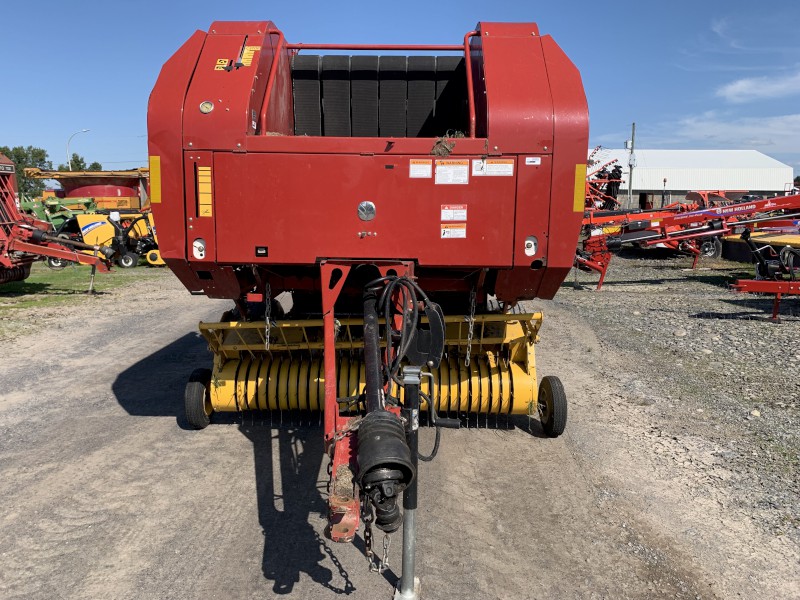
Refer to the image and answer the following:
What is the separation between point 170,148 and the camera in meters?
3.88

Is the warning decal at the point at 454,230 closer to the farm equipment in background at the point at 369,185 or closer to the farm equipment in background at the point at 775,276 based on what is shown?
the farm equipment in background at the point at 369,185

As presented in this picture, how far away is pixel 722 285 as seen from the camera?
46.4 ft

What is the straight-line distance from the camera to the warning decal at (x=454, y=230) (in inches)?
157

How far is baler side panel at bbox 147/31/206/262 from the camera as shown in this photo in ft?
12.7

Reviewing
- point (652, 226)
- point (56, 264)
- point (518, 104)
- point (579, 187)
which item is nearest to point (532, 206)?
point (579, 187)

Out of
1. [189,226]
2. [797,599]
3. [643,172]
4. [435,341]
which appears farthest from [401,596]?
[643,172]

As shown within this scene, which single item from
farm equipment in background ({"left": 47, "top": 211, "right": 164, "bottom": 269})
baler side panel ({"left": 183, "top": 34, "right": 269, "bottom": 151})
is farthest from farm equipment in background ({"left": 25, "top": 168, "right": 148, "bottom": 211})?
baler side panel ({"left": 183, "top": 34, "right": 269, "bottom": 151})

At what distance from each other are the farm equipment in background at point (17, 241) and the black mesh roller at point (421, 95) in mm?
9706

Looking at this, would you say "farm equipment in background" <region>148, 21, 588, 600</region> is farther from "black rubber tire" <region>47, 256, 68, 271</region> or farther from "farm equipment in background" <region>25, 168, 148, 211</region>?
"farm equipment in background" <region>25, 168, 148, 211</region>

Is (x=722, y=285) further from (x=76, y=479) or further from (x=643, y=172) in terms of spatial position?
(x=643, y=172)

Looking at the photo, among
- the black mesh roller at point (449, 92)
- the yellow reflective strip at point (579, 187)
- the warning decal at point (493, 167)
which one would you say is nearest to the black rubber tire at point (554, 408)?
the yellow reflective strip at point (579, 187)

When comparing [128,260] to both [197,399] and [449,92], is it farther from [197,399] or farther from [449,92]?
[449,92]

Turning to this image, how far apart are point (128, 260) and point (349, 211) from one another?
1635cm

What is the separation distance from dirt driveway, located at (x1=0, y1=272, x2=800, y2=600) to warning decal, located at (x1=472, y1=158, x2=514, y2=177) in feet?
6.74
